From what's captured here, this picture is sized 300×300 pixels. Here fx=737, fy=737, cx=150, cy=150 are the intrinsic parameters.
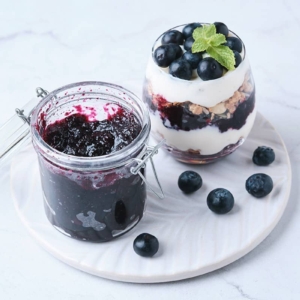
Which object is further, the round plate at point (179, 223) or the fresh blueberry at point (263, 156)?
the fresh blueberry at point (263, 156)

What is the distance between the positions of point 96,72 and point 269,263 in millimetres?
857

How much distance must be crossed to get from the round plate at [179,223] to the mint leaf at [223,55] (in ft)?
0.99

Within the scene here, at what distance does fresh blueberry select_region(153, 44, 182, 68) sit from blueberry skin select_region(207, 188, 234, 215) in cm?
32

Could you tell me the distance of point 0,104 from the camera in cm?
205

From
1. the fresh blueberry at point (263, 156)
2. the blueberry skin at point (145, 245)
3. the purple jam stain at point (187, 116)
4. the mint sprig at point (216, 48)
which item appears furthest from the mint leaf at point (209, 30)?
the blueberry skin at point (145, 245)

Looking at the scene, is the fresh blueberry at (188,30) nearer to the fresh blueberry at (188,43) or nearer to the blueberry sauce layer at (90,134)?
the fresh blueberry at (188,43)

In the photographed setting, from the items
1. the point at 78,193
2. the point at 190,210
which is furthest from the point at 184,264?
the point at 78,193

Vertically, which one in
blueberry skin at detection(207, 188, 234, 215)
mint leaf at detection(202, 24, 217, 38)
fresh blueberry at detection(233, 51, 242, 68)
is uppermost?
mint leaf at detection(202, 24, 217, 38)

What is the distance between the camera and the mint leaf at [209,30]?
5.49ft

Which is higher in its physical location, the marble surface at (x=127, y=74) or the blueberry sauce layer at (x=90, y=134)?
the blueberry sauce layer at (x=90, y=134)

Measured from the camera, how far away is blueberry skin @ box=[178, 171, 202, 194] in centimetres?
175

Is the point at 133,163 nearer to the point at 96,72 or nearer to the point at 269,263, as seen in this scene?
the point at 269,263

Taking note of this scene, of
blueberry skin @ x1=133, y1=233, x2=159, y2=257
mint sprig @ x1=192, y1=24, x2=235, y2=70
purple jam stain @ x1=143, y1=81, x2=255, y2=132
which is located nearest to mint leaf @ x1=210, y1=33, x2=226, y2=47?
mint sprig @ x1=192, y1=24, x2=235, y2=70

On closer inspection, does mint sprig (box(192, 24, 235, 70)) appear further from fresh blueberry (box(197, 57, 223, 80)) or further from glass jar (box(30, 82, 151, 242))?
glass jar (box(30, 82, 151, 242))
